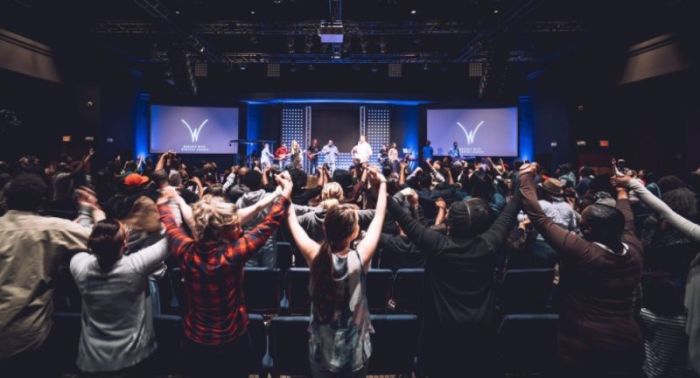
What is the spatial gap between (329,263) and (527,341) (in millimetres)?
1686

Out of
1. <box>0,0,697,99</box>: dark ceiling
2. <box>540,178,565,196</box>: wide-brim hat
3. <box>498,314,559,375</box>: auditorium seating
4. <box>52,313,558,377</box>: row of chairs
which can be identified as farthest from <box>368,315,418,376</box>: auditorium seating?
<box>0,0,697,99</box>: dark ceiling

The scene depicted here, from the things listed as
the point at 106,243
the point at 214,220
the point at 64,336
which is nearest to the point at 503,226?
the point at 214,220

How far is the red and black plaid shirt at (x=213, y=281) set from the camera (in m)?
1.91

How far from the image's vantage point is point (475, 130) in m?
16.0

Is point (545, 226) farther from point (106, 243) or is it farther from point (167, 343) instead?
point (167, 343)

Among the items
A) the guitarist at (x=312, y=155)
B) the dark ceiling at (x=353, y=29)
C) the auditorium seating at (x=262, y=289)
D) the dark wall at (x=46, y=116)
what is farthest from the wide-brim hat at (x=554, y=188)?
the guitarist at (x=312, y=155)

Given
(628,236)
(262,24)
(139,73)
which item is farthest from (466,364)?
(139,73)

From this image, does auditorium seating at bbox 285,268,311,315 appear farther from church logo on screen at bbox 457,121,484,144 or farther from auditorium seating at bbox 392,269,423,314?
church logo on screen at bbox 457,121,484,144

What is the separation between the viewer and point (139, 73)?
1446 cm

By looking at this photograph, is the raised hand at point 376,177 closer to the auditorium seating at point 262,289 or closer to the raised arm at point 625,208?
the raised arm at point 625,208

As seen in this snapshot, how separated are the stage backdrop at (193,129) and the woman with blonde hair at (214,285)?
14938 millimetres

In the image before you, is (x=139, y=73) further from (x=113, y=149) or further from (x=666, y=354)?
(x=666, y=354)

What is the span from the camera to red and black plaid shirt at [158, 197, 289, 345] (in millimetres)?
1914

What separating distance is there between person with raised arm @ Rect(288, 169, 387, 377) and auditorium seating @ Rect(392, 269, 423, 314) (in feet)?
5.18
